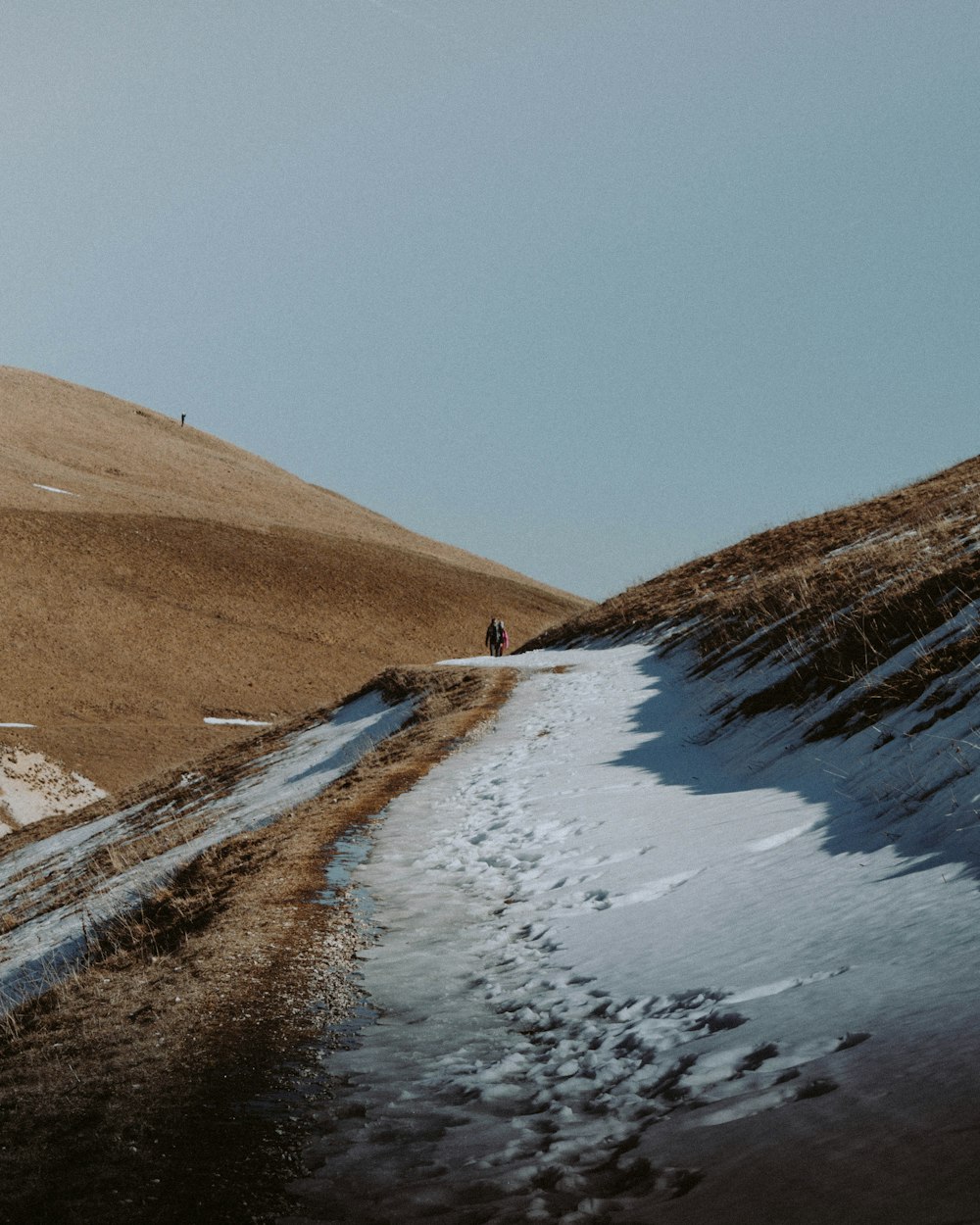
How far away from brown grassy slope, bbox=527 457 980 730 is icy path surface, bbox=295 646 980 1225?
3.99 metres

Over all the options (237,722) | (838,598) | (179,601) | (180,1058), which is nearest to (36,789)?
(237,722)

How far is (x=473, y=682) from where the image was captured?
2655cm

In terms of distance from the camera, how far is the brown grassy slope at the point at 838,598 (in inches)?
525

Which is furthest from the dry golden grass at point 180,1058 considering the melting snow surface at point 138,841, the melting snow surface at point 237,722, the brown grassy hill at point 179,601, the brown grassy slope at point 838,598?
the melting snow surface at point 237,722

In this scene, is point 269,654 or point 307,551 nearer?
point 269,654

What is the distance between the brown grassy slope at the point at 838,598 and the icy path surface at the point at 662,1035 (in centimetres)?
399

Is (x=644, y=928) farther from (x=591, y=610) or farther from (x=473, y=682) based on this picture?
(x=591, y=610)

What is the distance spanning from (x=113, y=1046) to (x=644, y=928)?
3.50 meters

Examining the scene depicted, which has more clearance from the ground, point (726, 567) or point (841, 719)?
point (726, 567)

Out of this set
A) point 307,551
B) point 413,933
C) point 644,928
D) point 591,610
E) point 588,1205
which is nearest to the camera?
point 588,1205

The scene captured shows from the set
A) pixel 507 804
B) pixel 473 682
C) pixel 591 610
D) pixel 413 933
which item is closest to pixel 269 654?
pixel 591 610

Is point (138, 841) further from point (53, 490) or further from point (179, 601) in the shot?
point (53, 490)

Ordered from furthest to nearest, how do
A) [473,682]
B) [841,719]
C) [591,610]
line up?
[591,610] → [473,682] → [841,719]

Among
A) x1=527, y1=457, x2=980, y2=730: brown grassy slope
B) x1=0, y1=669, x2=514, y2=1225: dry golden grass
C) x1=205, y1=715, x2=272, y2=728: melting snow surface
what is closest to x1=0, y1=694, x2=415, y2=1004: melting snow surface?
x1=0, y1=669, x2=514, y2=1225: dry golden grass
